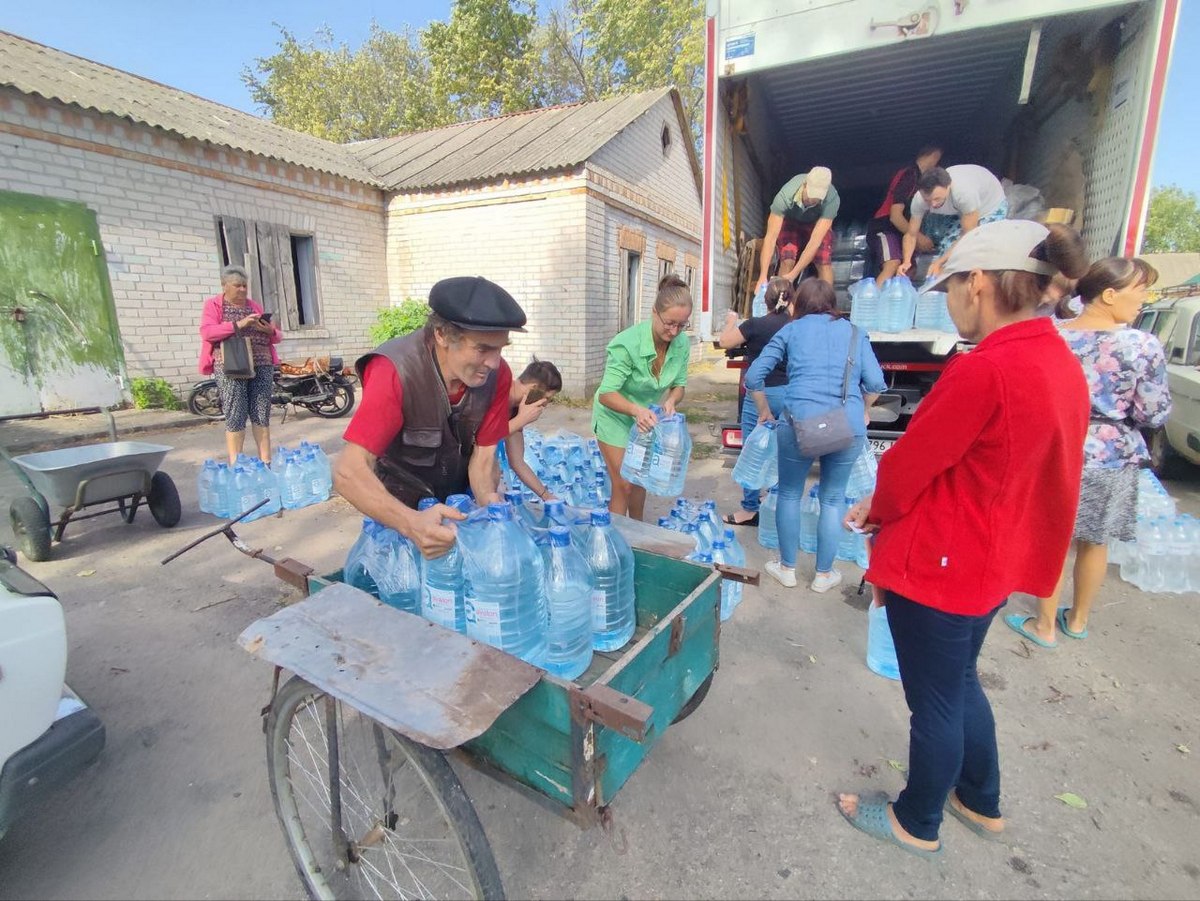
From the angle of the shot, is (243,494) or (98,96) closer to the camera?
(243,494)

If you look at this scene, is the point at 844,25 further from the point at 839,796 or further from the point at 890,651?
the point at 839,796

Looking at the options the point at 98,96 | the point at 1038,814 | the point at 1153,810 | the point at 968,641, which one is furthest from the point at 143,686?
the point at 98,96

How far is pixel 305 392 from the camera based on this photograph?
912cm

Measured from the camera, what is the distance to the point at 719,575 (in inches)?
75.4

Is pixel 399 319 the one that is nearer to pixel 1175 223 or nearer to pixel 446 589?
pixel 446 589

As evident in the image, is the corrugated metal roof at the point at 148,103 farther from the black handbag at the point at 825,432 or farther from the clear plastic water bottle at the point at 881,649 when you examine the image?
the clear plastic water bottle at the point at 881,649

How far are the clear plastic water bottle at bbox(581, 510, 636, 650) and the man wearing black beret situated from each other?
50 centimetres

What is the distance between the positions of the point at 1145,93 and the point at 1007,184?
184 centimetres

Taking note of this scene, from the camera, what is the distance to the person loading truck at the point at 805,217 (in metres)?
5.02

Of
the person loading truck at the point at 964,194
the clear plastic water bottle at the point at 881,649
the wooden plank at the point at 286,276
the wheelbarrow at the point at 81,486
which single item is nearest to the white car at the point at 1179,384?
the person loading truck at the point at 964,194

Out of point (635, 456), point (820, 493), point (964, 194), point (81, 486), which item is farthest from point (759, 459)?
point (81, 486)

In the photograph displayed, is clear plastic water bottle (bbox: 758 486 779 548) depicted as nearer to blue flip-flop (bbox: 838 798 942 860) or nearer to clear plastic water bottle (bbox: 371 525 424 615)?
blue flip-flop (bbox: 838 798 942 860)

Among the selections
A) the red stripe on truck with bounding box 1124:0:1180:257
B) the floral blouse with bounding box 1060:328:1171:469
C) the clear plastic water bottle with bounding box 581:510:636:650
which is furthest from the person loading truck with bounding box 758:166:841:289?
the clear plastic water bottle with bounding box 581:510:636:650

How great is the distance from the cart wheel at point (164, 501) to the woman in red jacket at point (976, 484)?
17.0 ft
